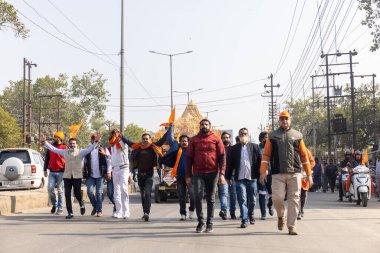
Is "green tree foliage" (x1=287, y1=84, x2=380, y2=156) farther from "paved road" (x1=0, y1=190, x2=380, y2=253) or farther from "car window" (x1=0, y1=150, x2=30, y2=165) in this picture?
"paved road" (x1=0, y1=190, x2=380, y2=253)

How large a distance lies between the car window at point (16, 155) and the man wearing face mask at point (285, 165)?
39.2ft

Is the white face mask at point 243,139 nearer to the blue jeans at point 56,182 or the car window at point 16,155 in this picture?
the blue jeans at point 56,182

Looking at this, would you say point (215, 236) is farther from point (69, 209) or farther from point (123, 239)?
point (69, 209)

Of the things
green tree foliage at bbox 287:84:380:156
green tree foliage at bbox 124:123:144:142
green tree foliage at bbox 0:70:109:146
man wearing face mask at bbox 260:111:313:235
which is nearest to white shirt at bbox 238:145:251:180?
man wearing face mask at bbox 260:111:313:235

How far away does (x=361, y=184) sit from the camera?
627 inches

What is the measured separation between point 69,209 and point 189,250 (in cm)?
521

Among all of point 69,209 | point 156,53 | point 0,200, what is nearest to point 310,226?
point 69,209

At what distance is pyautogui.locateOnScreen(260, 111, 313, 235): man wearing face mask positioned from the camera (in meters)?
8.77

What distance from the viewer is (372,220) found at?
36.8 ft

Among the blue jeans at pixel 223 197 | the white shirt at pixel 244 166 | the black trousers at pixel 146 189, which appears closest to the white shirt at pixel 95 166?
the black trousers at pixel 146 189

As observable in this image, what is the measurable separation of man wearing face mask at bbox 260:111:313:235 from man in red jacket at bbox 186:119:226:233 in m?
0.82

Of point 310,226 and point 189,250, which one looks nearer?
point 189,250

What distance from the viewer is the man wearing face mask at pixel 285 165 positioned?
28.8 feet

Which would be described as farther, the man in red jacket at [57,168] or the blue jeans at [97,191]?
the man in red jacket at [57,168]
